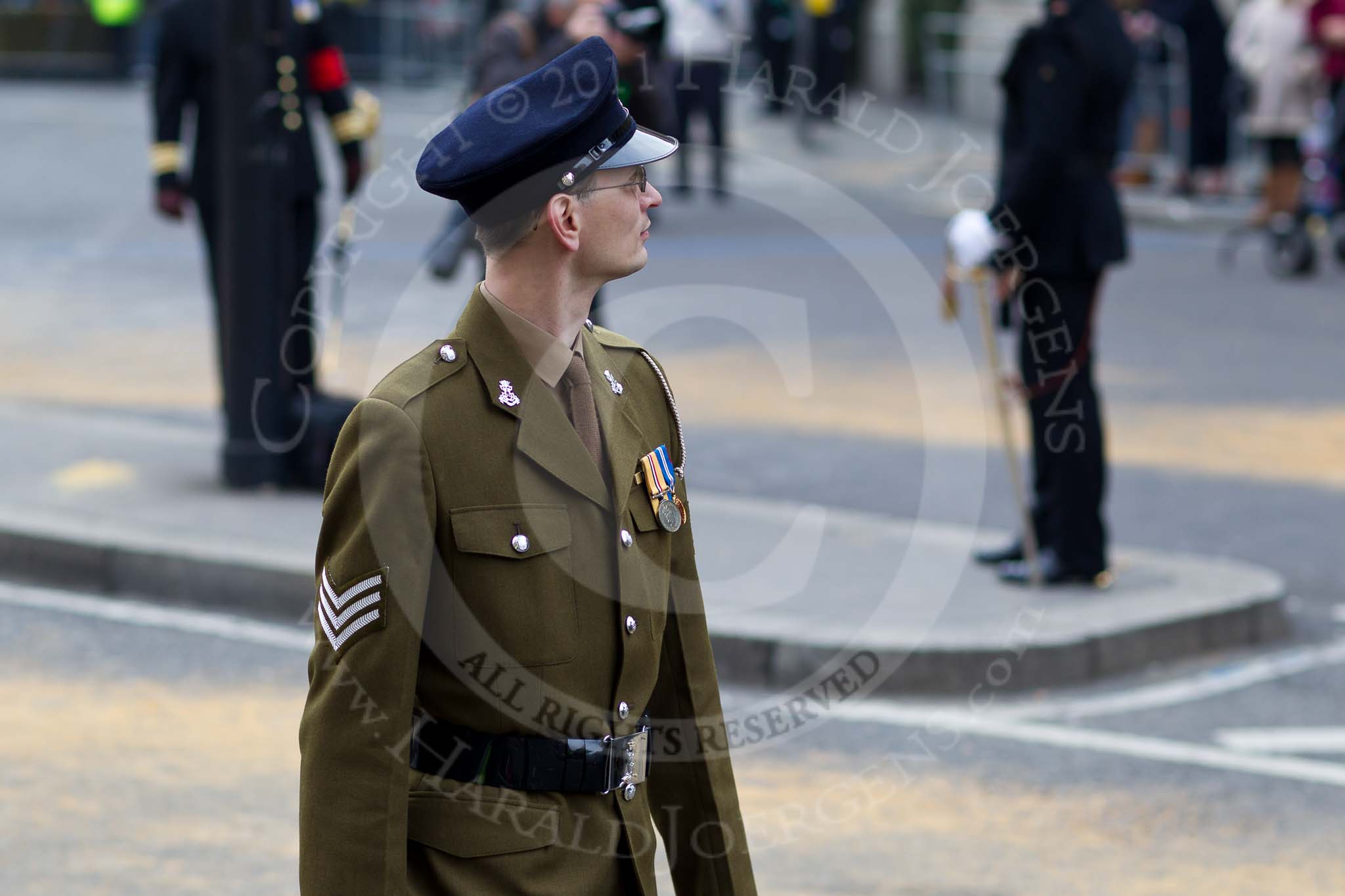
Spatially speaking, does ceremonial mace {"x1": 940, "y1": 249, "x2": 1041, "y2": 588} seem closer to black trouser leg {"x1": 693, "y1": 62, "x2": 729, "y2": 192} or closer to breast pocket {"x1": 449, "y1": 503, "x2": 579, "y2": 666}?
breast pocket {"x1": 449, "y1": 503, "x2": 579, "y2": 666}

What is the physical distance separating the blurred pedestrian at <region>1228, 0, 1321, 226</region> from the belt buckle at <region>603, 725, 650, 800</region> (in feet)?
42.5

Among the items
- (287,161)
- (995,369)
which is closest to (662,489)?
(995,369)

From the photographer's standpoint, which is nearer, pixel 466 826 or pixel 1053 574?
pixel 466 826

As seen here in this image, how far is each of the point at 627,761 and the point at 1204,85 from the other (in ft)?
55.3

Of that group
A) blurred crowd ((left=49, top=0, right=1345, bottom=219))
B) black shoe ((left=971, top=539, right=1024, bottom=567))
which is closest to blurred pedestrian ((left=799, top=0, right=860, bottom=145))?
blurred crowd ((left=49, top=0, right=1345, bottom=219))

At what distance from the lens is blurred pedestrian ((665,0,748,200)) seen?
17953mm

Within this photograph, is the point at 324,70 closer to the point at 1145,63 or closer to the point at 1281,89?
Answer: the point at 1281,89

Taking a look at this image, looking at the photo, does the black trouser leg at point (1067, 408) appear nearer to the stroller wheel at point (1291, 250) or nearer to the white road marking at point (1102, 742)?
the white road marking at point (1102, 742)

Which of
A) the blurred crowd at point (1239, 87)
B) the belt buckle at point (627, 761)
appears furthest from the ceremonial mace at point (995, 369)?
the blurred crowd at point (1239, 87)

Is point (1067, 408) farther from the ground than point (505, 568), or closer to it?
closer to it

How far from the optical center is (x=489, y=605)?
8.55 feet

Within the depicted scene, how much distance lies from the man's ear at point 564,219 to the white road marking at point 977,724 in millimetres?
3594

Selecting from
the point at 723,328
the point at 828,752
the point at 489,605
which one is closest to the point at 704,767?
the point at 489,605

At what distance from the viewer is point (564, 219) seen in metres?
2.63
